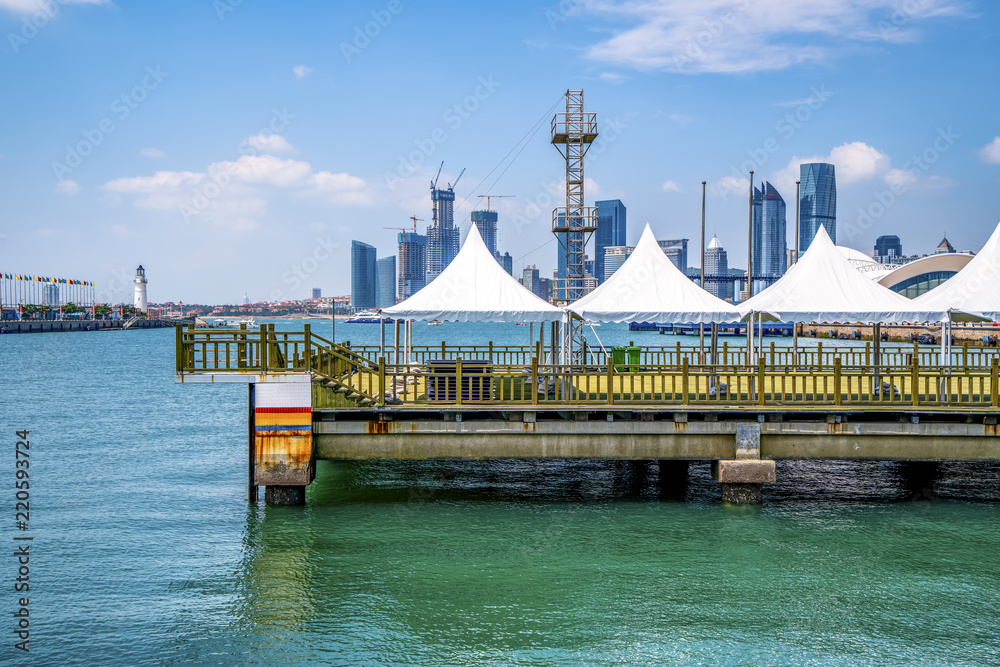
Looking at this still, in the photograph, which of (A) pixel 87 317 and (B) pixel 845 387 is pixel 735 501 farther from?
(A) pixel 87 317

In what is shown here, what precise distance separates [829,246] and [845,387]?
4.45 meters

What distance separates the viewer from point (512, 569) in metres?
15.0

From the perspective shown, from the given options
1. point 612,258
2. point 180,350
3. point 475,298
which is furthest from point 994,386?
point 612,258

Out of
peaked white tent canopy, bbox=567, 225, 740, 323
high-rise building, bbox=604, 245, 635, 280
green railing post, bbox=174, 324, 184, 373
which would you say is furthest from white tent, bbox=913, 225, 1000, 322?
high-rise building, bbox=604, 245, 635, 280

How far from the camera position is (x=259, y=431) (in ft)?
56.0

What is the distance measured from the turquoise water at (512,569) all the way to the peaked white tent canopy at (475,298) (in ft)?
15.2

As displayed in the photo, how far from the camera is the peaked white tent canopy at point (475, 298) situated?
2047 cm

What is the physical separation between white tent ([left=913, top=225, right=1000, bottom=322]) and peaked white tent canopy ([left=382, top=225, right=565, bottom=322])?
1116cm

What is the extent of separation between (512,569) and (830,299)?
41.2 feet

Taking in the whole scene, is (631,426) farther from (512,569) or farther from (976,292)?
(976,292)

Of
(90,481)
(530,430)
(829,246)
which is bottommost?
(90,481)

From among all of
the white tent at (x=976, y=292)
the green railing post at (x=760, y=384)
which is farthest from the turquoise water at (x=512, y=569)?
the white tent at (x=976, y=292)

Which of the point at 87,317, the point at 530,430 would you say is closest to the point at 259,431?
the point at 530,430

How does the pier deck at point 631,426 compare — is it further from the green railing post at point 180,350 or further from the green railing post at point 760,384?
the green railing post at point 180,350
